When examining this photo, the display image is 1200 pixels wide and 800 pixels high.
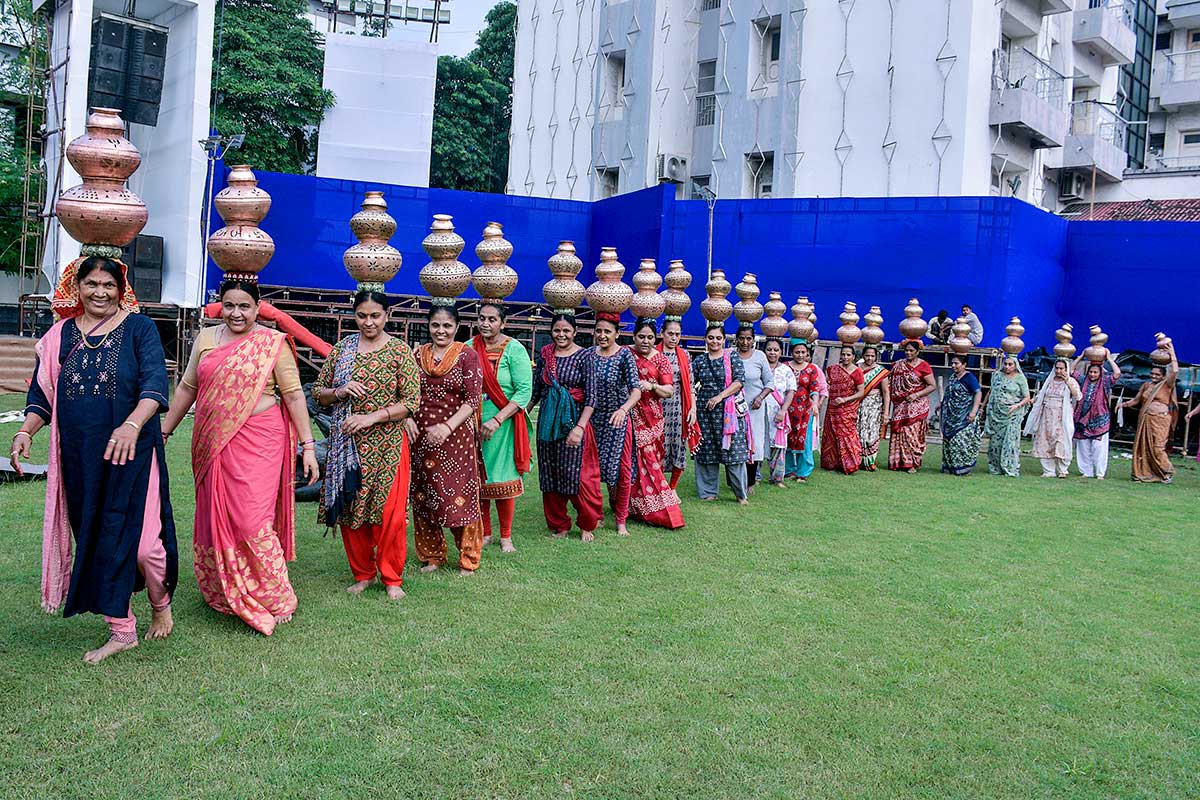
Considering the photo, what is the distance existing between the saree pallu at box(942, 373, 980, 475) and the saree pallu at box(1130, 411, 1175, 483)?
189 cm

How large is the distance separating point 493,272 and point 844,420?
6149 mm

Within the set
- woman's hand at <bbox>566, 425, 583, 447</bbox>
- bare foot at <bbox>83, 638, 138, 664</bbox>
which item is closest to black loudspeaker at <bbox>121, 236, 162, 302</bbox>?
woman's hand at <bbox>566, 425, 583, 447</bbox>

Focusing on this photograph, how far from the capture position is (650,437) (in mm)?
7180

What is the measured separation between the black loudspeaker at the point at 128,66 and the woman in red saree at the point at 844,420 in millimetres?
12090

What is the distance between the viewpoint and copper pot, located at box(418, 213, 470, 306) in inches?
230

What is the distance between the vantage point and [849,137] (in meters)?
21.2

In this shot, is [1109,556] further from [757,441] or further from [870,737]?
[870,737]

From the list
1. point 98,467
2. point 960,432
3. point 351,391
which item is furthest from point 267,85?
point 98,467

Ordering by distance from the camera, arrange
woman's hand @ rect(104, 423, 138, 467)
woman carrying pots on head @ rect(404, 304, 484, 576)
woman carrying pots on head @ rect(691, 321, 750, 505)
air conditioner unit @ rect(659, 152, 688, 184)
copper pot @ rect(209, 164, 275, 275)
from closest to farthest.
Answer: woman's hand @ rect(104, 423, 138, 467)
copper pot @ rect(209, 164, 275, 275)
woman carrying pots on head @ rect(404, 304, 484, 576)
woman carrying pots on head @ rect(691, 321, 750, 505)
air conditioner unit @ rect(659, 152, 688, 184)

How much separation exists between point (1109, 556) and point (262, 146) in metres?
22.9

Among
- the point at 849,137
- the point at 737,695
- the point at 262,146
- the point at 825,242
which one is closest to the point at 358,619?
the point at 737,695

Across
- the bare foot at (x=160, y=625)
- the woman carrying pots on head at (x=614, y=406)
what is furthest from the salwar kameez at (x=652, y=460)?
the bare foot at (x=160, y=625)

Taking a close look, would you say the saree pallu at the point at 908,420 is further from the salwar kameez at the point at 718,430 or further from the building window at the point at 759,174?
the building window at the point at 759,174

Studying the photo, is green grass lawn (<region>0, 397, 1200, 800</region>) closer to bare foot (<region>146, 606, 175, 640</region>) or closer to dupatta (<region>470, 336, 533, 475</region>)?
bare foot (<region>146, 606, 175, 640</region>)
